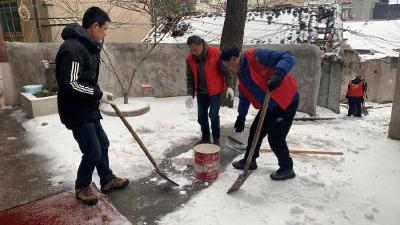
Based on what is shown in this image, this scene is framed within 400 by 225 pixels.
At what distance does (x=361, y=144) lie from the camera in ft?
16.0

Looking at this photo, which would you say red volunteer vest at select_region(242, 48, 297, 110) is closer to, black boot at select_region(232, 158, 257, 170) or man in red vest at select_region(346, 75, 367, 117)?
black boot at select_region(232, 158, 257, 170)

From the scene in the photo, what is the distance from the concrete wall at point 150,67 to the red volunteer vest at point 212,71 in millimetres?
3257

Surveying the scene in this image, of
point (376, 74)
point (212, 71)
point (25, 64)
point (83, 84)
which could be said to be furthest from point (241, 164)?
point (376, 74)

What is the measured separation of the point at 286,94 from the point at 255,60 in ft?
1.68

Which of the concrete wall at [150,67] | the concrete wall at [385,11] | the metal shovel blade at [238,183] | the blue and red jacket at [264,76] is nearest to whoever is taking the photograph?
the blue and red jacket at [264,76]

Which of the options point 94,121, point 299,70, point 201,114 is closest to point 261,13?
point 299,70

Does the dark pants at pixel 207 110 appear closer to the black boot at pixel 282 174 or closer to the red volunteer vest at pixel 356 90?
the black boot at pixel 282 174

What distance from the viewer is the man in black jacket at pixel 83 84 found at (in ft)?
8.93

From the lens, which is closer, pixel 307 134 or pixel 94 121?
pixel 94 121

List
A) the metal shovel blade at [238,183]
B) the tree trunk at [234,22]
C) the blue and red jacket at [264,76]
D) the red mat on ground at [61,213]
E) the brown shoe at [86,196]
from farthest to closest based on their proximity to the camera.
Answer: the tree trunk at [234,22] < the metal shovel blade at [238,183] < the blue and red jacket at [264,76] < the brown shoe at [86,196] < the red mat on ground at [61,213]

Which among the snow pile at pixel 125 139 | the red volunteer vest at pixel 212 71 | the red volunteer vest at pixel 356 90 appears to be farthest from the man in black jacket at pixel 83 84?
the red volunteer vest at pixel 356 90

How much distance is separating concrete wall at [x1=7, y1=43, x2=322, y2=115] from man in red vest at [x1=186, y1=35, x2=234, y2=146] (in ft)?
10.3

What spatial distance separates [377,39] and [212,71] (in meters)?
17.1

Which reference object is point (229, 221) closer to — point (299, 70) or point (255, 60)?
point (255, 60)
